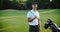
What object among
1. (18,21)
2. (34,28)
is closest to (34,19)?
(34,28)

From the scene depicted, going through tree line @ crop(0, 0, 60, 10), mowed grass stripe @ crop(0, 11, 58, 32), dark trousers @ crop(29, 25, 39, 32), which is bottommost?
dark trousers @ crop(29, 25, 39, 32)

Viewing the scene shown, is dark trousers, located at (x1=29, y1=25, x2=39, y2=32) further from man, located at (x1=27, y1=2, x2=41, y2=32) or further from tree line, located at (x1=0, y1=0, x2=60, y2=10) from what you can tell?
tree line, located at (x1=0, y1=0, x2=60, y2=10)

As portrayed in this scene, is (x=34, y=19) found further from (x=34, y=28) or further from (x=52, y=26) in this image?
(x=52, y=26)

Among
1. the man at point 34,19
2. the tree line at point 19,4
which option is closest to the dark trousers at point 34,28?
the man at point 34,19

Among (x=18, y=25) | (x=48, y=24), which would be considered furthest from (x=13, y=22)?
(x=48, y=24)

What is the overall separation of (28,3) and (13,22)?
352mm

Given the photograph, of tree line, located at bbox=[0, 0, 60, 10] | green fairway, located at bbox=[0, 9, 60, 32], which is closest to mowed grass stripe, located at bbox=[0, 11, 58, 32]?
green fairway, located at bbox=[0, 9, 60, 32]

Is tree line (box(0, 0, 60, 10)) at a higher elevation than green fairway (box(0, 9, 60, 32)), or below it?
higher

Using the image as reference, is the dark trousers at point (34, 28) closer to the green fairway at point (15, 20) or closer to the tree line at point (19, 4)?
the green fairway at point (15, 20)

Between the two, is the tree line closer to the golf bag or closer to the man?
the man

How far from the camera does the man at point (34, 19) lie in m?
2.52

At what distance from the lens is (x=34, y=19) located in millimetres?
2518

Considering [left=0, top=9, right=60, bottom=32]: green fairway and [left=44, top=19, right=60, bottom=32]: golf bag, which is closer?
[left=44, top=19, right=60, bottom=32]: golf bag

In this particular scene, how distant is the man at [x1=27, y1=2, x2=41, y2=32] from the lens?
2520 mm
